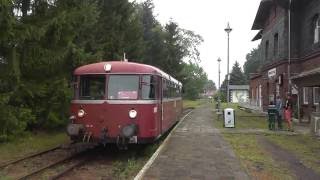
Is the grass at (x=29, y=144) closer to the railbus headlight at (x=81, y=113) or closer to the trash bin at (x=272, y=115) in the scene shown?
the railbus headlight at (x=81, y=113)

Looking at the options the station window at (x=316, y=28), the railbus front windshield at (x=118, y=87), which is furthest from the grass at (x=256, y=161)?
the station window at (x=316, y=28)

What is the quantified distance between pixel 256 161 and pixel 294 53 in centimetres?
2153

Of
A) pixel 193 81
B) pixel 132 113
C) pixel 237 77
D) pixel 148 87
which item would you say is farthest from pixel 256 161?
pixel 237 77

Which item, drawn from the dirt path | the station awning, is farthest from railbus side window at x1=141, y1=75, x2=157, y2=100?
the station awning

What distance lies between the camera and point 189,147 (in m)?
16.5

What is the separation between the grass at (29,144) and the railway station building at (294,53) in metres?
11.6

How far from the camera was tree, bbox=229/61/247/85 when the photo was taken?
126 m

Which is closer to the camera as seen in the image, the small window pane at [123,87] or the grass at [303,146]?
the grass at [303,146]

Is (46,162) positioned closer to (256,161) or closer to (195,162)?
(195,162)

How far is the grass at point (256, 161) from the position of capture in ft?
37.9

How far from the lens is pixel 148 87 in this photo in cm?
1530

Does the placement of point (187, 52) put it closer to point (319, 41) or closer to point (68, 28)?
point (319, 41)

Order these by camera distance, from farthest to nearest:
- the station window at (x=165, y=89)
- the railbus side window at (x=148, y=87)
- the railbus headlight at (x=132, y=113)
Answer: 1. the station window at (x=165, y=89)
2. the railbus side window at (x=148, y=87)
3. the railbus headlight at (x=132, y=113)

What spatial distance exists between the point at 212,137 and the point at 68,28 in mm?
6603
